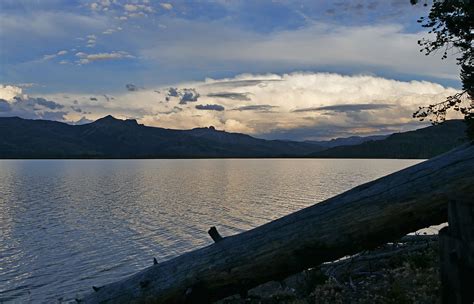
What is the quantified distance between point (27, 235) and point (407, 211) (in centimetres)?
3981

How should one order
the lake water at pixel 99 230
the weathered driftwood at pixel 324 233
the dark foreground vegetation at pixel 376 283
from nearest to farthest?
the weathered driftwood at pixel 324 233 → the dark foreground vegetation at pixel 376 283 → the lake water at pixel 99 230

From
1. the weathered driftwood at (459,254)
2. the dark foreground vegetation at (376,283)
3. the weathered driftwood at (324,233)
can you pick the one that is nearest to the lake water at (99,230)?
the dark foreground vegetation at (376,283)

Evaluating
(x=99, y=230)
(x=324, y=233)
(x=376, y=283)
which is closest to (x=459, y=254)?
(x=324, y=233)

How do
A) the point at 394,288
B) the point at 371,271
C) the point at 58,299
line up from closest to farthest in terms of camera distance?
1. the point at 394,288
2. the point at 371,271
3. the point at 58,299

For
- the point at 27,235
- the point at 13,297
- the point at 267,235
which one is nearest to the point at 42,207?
the point at 27,235

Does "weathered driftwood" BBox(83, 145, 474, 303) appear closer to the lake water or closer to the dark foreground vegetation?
the dark foreground vegetation

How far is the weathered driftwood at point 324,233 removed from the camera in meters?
5.21

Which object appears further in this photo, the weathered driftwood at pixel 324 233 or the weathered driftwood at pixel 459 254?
the weathered driftwood at pixel 324 233

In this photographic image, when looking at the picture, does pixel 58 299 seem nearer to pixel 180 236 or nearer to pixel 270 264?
pixel 180 236

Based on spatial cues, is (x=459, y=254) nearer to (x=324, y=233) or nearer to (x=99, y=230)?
(x=324, y=233)

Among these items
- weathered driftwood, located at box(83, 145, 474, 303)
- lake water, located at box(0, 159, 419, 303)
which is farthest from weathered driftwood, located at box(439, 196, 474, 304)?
lake water, located at box(0, 159, 419, 303)

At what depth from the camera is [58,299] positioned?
21.9 metres

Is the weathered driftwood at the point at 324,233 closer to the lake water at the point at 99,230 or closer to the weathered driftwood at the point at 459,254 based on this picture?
the weathered driftwood at the point at 459,254

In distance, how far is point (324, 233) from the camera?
18.0 ft
